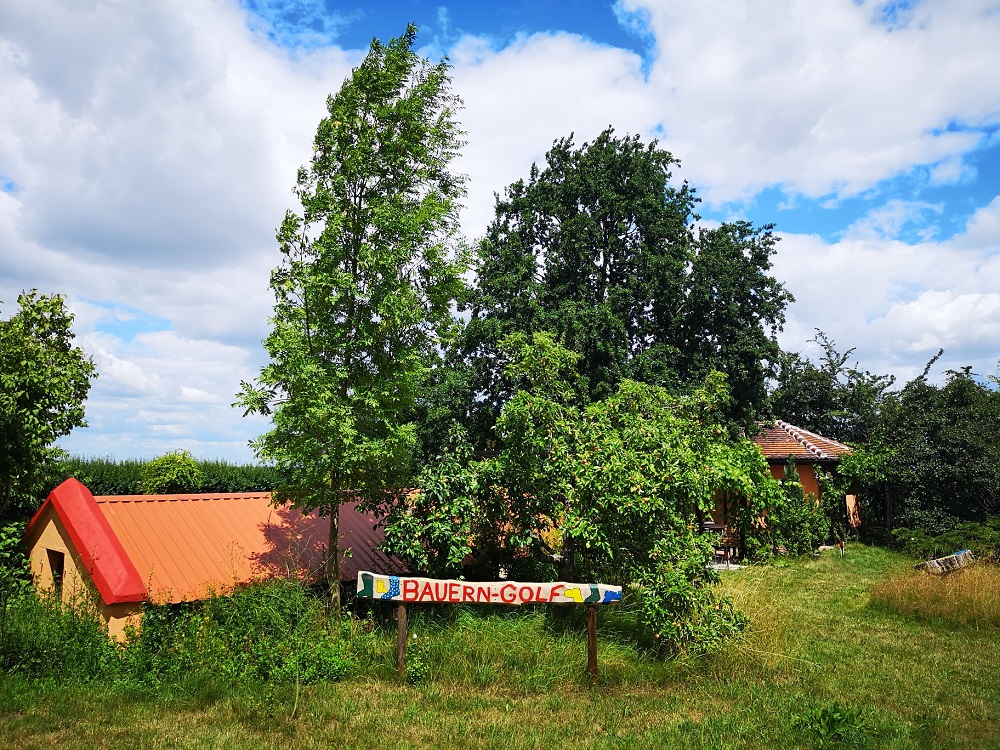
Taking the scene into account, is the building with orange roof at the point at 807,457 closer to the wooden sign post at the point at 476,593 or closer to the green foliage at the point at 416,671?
the wooden sign post at the point at 476,593

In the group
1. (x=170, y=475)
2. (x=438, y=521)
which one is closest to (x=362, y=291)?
(x=438, y=521)

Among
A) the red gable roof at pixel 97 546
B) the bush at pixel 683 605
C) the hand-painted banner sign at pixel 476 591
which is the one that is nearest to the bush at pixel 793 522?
the bush at pixel 683 605

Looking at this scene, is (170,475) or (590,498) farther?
(170,475)

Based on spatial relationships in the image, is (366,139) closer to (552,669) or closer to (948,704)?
(552,669)

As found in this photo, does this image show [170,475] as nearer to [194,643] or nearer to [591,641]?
[194,643]

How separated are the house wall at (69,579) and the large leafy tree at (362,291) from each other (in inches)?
109

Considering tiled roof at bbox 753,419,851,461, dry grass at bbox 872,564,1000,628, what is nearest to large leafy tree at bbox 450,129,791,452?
tiled roof at bbox 753,419,851,461

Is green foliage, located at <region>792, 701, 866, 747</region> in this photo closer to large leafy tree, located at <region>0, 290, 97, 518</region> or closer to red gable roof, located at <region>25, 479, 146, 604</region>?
red gable roof, located at <region>25, 479, 146, 604</region>

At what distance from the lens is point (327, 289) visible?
10.5 m

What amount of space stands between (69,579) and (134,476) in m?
8.83

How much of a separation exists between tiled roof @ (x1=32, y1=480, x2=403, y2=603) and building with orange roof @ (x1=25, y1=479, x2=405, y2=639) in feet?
0.06

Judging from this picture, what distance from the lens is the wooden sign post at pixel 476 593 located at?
8.91 meters

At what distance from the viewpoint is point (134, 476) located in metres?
18.9

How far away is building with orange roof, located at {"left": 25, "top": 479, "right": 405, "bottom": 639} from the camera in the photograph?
997 cm
